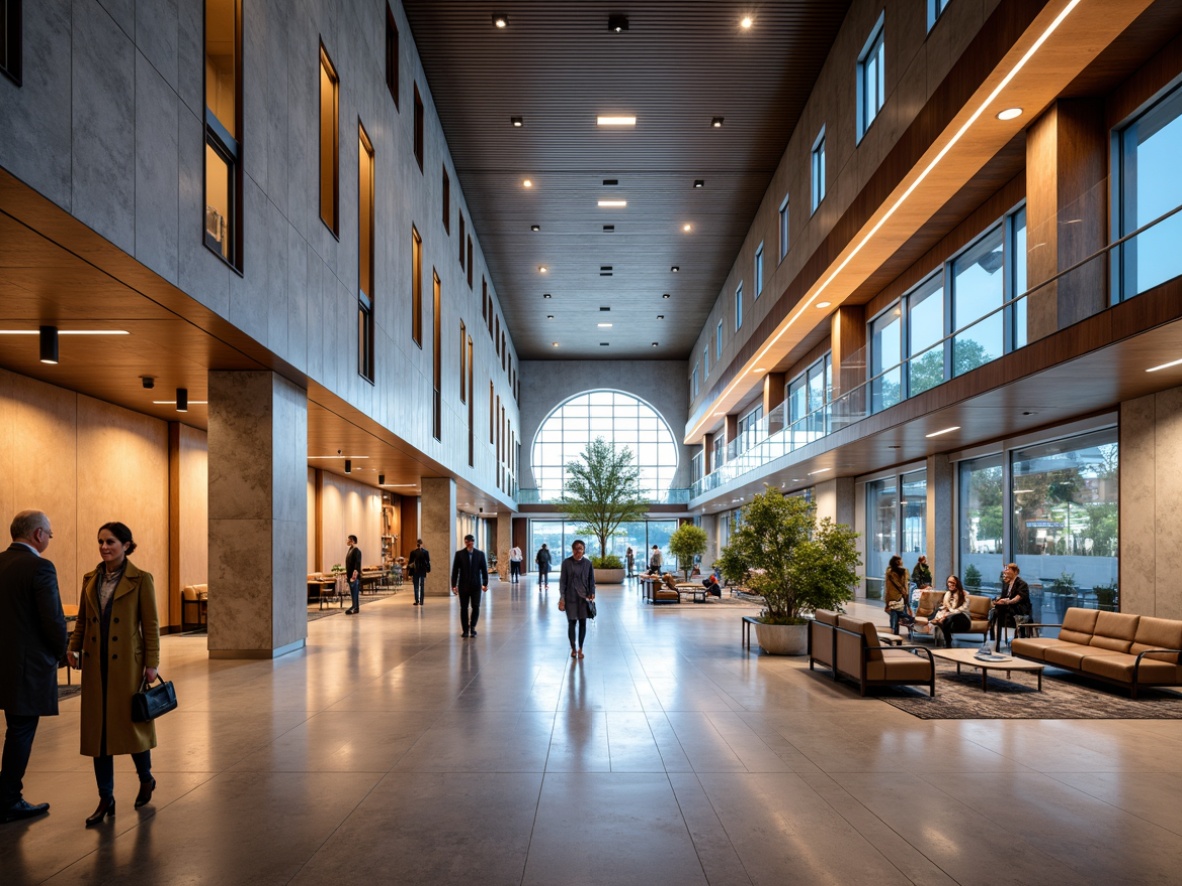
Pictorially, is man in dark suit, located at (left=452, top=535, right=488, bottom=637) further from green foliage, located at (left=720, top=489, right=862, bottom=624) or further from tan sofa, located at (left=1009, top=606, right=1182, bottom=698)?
tan sofa, located at (left=1009, top=606, right=1182, bottom=698)

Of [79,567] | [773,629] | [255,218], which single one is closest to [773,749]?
[773,629]

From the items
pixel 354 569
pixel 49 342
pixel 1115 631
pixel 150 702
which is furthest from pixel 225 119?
pixel 354 569

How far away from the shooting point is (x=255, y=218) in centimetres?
974

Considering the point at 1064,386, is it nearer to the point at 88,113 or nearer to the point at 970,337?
the point at 970,337

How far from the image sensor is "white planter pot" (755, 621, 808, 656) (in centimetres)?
1277

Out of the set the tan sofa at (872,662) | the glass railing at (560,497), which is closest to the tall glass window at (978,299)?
the tan sofa at (872,662)

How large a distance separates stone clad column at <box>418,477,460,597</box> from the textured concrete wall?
512 cm

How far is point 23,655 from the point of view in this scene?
511cm

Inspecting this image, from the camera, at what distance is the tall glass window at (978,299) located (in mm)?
12586

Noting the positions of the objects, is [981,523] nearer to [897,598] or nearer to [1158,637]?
[897,598]

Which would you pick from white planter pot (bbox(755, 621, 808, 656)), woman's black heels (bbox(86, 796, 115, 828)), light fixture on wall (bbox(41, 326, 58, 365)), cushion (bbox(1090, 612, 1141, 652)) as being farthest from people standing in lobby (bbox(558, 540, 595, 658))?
woman's black heels (bbox(86, 796, 115, 828))

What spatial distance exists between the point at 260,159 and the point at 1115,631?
11.9 m

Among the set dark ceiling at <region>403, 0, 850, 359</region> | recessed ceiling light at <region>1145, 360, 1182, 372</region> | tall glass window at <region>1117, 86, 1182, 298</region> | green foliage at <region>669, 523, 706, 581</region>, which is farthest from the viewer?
green foliage at <region>669, 523, 706, 581</region>

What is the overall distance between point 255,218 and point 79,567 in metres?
6.78
